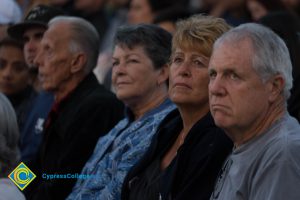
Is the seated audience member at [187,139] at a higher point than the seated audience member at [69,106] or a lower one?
higher

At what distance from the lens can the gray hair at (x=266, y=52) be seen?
3.85 m

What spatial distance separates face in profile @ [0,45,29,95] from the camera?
7.57 metres

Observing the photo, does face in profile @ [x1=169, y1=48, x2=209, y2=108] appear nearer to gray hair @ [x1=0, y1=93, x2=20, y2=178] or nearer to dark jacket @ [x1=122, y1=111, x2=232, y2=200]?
dark jacket @ [x1=122, y1=111, x2=232, y2=200]

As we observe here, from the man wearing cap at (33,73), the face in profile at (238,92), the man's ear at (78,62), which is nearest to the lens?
the face in profile at (238,92)

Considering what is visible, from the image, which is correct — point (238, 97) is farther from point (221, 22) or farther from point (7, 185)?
point (7, 185)

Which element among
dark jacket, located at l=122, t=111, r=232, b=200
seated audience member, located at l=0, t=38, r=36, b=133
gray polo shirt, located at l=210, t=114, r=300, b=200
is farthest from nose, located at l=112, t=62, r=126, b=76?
seated audience member, located at l=0, t=38, r=36, b=133

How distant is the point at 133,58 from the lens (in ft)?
18.2

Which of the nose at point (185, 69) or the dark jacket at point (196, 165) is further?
the nose at point (185, 69)

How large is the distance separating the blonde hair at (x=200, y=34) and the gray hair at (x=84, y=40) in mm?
1761

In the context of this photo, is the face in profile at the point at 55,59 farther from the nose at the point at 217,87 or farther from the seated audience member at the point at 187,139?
the nose at the point at 217,87

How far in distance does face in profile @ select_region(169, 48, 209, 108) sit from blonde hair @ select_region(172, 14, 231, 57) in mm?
35

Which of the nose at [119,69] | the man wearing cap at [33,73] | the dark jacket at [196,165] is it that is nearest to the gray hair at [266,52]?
the dark jacket at [196,165]

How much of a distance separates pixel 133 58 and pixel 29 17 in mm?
2262

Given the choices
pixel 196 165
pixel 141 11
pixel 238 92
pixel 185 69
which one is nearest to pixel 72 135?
pixel 185 69
